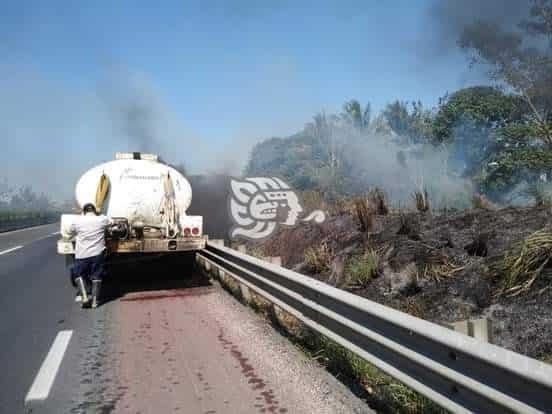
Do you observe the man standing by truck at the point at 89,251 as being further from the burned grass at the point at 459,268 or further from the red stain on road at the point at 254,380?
the burned grass at the point at 459,268

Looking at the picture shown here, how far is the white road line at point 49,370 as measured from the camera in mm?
4020

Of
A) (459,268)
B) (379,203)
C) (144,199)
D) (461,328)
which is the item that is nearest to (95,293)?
(144,199)

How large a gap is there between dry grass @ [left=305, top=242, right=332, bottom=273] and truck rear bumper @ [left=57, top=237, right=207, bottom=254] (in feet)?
8.23

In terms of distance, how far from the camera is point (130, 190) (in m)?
9.94

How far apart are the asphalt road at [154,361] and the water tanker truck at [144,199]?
4.14ft

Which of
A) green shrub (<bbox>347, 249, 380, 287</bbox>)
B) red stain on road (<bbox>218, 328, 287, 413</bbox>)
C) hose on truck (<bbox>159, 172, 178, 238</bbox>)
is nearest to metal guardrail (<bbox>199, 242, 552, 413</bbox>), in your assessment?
red stain on road (<bbox>218, 328, 287, 413</bbox>)

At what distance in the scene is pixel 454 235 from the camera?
28.3 feet

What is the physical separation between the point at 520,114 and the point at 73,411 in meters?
21.9

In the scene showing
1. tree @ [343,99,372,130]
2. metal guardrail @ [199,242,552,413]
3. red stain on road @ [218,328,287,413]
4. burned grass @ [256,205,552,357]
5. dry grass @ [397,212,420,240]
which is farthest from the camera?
tree @ [343,99,372,130]

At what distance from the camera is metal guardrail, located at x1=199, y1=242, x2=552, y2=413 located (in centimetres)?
225

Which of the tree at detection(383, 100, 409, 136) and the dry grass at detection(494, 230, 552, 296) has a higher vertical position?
the tree at detection(383, 100, 409, 136)

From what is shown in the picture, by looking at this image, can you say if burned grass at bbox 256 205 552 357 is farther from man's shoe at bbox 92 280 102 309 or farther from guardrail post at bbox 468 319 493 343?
man's shoe at bbox 92 280 102 309

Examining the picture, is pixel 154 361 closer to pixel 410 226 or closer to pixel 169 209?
pixel 169 209

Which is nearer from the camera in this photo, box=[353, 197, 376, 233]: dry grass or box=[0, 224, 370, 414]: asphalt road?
box=[0, 224, 370, 414]: asphalt road
